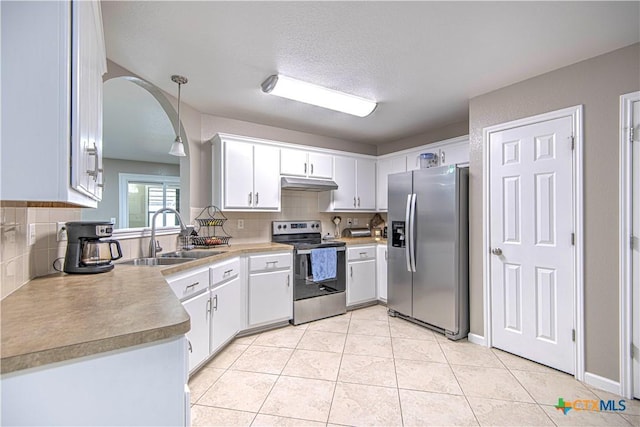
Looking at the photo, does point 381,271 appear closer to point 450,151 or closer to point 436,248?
point 436,248

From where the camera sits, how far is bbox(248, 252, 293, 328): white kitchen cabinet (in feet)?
9.53

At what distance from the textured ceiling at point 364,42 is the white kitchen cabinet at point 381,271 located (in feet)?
6.19

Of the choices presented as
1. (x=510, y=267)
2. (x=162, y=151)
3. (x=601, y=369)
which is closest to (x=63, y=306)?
(x=510, y=267)

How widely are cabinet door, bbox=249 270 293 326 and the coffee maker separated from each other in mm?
1406

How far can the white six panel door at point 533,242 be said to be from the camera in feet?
7.16

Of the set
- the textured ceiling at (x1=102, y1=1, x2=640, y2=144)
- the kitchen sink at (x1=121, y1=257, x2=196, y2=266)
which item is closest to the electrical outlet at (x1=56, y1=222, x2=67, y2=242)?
the kitchen sink at (x1=121, y1=257, x2=196, y2=266)

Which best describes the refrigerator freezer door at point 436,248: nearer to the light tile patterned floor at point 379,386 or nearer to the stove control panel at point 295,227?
the light tile patterned floor at point 379,386

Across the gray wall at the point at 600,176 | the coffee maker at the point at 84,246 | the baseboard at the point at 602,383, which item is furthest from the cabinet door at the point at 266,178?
the baseboard at the point at 602,383

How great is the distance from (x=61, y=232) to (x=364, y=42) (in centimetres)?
217

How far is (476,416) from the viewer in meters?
1.73

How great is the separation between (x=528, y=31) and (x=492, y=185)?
1224mm

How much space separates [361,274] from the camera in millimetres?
3688

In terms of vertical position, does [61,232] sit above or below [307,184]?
below

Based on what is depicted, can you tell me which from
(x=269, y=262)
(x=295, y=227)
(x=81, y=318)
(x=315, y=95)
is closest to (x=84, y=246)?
(x=81, y=318)
